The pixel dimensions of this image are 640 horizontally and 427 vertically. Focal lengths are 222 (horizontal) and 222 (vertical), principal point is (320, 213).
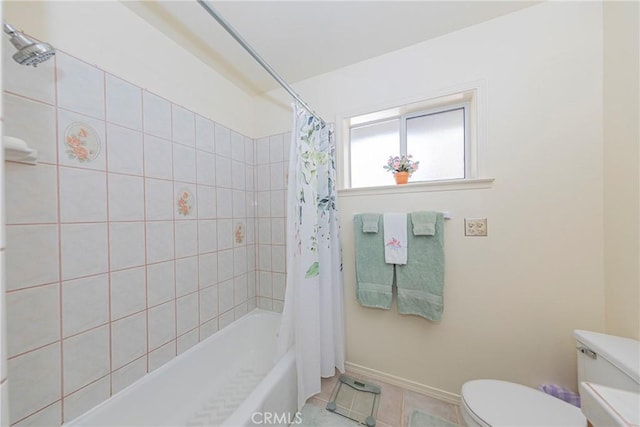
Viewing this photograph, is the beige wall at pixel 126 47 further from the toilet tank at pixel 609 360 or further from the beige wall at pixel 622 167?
the toilet tank at pixel 609 360

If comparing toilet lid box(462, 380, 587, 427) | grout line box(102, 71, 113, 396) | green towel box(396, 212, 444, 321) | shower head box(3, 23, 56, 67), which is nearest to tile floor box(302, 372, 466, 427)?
toilet lid box(462, 380, 587, 427)

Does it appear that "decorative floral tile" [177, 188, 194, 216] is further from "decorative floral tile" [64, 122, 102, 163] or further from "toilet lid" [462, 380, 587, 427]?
"toilet lid" [462, 380, 587, 427]

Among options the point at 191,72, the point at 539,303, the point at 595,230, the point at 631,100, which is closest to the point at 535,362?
the point at 539,303

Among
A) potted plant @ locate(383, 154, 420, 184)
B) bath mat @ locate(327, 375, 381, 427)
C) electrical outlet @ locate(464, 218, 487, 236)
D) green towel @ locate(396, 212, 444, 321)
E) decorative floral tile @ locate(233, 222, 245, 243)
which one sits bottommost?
bath mat @ locate(327, 375, 381, 427)

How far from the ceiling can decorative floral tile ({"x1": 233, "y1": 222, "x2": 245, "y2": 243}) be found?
3.86 feet

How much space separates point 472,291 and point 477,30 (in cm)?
153

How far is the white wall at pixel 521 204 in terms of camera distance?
1.12 meters

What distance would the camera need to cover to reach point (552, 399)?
969mm

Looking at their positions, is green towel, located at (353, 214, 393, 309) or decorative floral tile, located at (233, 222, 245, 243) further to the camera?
decorative floral tile, located at (233, 222, 245, 243)

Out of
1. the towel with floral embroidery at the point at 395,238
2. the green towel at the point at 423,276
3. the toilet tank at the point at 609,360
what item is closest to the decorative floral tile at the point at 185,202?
the towel with floral embroidery at the point at 395,238

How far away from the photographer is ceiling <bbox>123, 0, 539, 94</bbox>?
1.16 metres

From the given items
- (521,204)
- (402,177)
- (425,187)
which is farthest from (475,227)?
(402,177)

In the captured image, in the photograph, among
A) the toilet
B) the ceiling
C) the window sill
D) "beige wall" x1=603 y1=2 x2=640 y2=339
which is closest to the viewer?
the toilet

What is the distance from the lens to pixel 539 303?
1200mm
